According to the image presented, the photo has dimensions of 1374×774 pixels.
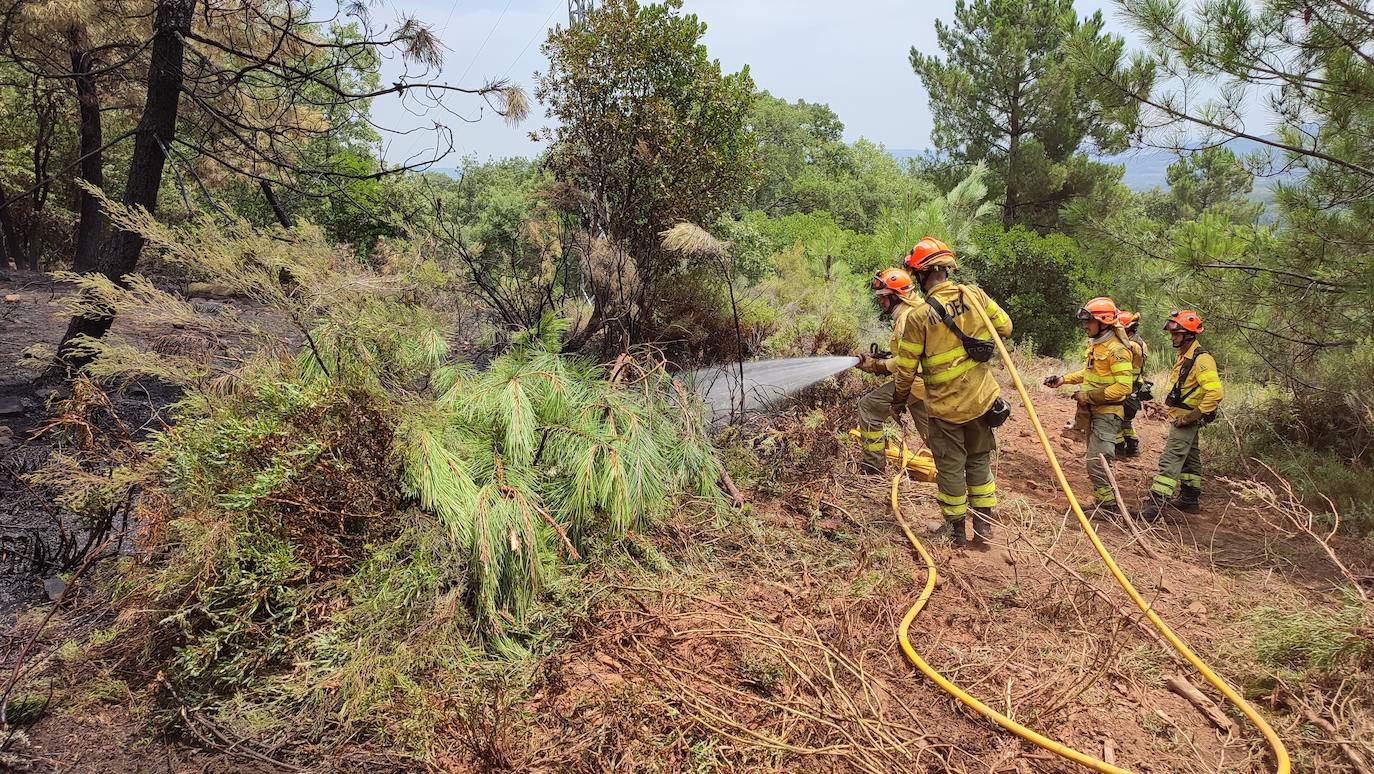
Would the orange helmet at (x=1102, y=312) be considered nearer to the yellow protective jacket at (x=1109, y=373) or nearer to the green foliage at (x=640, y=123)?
the yellow protective jacket at (x=1109, y=373)

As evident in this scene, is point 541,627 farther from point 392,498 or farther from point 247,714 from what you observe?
point 247,714

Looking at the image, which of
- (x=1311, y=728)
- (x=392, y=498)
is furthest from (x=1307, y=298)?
(x=392, y=498)

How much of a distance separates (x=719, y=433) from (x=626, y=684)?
8.78ft

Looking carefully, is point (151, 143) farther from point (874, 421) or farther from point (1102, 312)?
point (1102, 312)

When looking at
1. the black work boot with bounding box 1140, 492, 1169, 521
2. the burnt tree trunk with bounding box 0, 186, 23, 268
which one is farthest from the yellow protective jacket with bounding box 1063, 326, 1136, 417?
the burnt tree trunk with bounding box 0, 186, 23, 268

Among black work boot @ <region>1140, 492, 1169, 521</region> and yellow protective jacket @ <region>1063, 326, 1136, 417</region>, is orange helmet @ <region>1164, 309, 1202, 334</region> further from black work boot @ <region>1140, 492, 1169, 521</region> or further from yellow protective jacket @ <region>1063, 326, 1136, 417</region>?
black work boot @ <region>1140, 492, 1169, 521</region>

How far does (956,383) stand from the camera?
4.00 metres

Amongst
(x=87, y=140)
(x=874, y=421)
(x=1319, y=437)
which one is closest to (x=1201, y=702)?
(x=874, y=421)

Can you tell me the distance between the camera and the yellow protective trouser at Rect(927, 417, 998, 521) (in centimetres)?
416

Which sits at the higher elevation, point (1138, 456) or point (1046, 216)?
point (1046, 216)

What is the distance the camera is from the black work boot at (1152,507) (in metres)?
5.03

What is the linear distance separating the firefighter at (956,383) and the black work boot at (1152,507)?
169cm

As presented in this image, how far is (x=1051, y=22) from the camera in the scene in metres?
16.2

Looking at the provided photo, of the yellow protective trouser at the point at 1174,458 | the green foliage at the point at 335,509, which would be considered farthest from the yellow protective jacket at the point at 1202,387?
the green foliage at the point at 335,509
